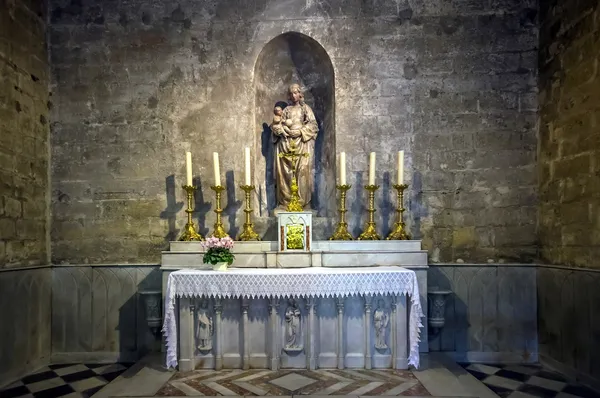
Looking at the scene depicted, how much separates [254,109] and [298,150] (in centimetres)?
76

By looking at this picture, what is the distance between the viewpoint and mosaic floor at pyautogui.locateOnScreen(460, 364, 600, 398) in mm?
4055

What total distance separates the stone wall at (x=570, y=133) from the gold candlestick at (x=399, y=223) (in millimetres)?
1621

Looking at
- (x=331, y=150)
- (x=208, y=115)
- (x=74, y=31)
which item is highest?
(x=74, y=31)

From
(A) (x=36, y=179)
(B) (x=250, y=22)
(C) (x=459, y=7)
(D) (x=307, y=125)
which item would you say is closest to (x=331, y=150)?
(D) (x=307, y=125)

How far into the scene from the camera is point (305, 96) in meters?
6.05

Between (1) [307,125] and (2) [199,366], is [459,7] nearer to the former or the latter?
(1) [307,125]

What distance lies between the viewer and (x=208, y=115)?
5523mm

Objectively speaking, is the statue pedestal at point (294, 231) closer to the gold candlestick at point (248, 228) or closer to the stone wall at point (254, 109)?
the gold candlestick at point (248, 228)

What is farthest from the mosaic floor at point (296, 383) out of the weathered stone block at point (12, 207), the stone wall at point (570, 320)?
the weathered stone block at point (12, 207)

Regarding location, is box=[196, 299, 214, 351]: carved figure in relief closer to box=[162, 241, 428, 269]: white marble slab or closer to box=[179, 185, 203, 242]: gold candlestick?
box=[162, 241, 428, 269]: white marble slab

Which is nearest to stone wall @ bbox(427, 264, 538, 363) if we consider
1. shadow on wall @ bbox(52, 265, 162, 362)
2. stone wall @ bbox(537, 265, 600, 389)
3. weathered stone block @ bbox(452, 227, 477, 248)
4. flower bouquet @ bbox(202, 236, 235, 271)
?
stone wall @ bbox(537, 265, 600, 389)

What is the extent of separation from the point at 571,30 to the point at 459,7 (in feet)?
4.27

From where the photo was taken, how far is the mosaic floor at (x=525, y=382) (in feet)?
13.3

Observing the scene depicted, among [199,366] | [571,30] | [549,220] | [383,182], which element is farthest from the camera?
[383,182]
